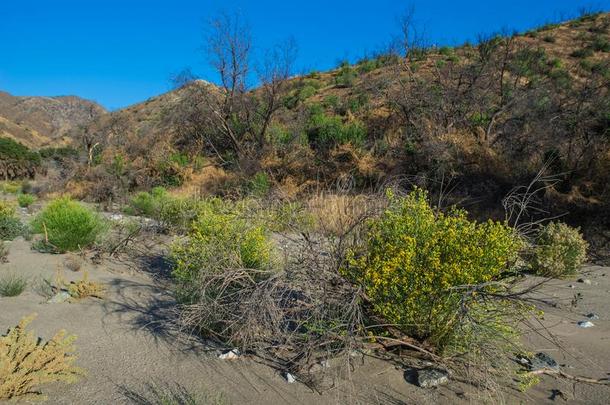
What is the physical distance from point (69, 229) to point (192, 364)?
4592mm

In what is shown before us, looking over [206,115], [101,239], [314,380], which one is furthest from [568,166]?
[206,115]

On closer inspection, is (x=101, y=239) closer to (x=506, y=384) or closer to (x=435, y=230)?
(x=435, y=230)

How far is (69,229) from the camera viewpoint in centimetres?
747

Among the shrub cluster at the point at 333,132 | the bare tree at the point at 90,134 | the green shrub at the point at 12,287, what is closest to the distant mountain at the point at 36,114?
the bare tree at the point at 90,134

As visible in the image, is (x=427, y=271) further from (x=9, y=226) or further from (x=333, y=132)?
(x=333, y=132)

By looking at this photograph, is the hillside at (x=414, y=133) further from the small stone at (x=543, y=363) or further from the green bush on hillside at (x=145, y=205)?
the small stone at (x=543, y=363)

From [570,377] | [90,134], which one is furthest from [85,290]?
[90,134]

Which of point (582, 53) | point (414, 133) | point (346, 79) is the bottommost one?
point (414, 133)

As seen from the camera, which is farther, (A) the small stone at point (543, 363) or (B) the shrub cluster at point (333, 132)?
(B) the shrub cluster at point (333, 132)

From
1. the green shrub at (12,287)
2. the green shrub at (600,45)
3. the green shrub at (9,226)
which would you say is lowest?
the green shrub at (12,287)

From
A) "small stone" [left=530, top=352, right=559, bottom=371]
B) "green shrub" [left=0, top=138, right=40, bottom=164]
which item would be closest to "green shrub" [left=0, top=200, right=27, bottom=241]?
"small stone" [left=530, top=352, right=559, bottom=371]

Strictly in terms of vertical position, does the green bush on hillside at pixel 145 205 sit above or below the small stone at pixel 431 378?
above

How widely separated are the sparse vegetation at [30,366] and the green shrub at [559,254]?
18.9 feet

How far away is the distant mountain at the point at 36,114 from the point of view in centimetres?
5215
